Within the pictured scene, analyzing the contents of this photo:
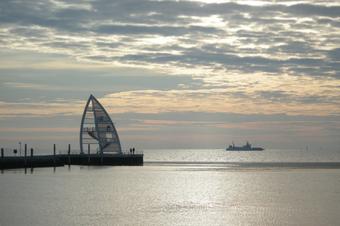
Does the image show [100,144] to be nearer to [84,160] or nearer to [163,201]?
[84,160]

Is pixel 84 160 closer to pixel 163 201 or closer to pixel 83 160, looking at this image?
pixel 83 160

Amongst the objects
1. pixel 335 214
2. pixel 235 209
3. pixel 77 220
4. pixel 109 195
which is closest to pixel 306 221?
pixel 335 214

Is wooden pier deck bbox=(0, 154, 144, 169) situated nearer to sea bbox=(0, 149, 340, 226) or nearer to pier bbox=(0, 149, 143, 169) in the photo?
pier bbox=(0, 149, 143, 169)

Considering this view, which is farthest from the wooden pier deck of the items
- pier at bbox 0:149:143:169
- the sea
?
the sea

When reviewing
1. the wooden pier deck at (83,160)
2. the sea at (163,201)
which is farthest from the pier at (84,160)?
the sea at (163,201)

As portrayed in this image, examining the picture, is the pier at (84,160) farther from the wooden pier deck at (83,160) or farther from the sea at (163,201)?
the sea at (163,201)

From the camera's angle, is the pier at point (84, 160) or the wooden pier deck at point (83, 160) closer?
the wooden pier deck at point (83, 160)

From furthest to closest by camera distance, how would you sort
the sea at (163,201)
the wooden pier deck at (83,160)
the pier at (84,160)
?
the pier at (84,160)
the wooden pier deck at (83,160)
the sea at (163,201)

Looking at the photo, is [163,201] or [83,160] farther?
[83,160]

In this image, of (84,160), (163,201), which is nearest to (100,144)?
(84,160)

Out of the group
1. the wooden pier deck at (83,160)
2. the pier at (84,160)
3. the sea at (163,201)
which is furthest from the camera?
the pier at (84,160)

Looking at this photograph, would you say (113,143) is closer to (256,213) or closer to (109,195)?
(109,195)

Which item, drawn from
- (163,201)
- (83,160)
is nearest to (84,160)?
(83,160)

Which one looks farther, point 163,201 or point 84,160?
point 84,160
